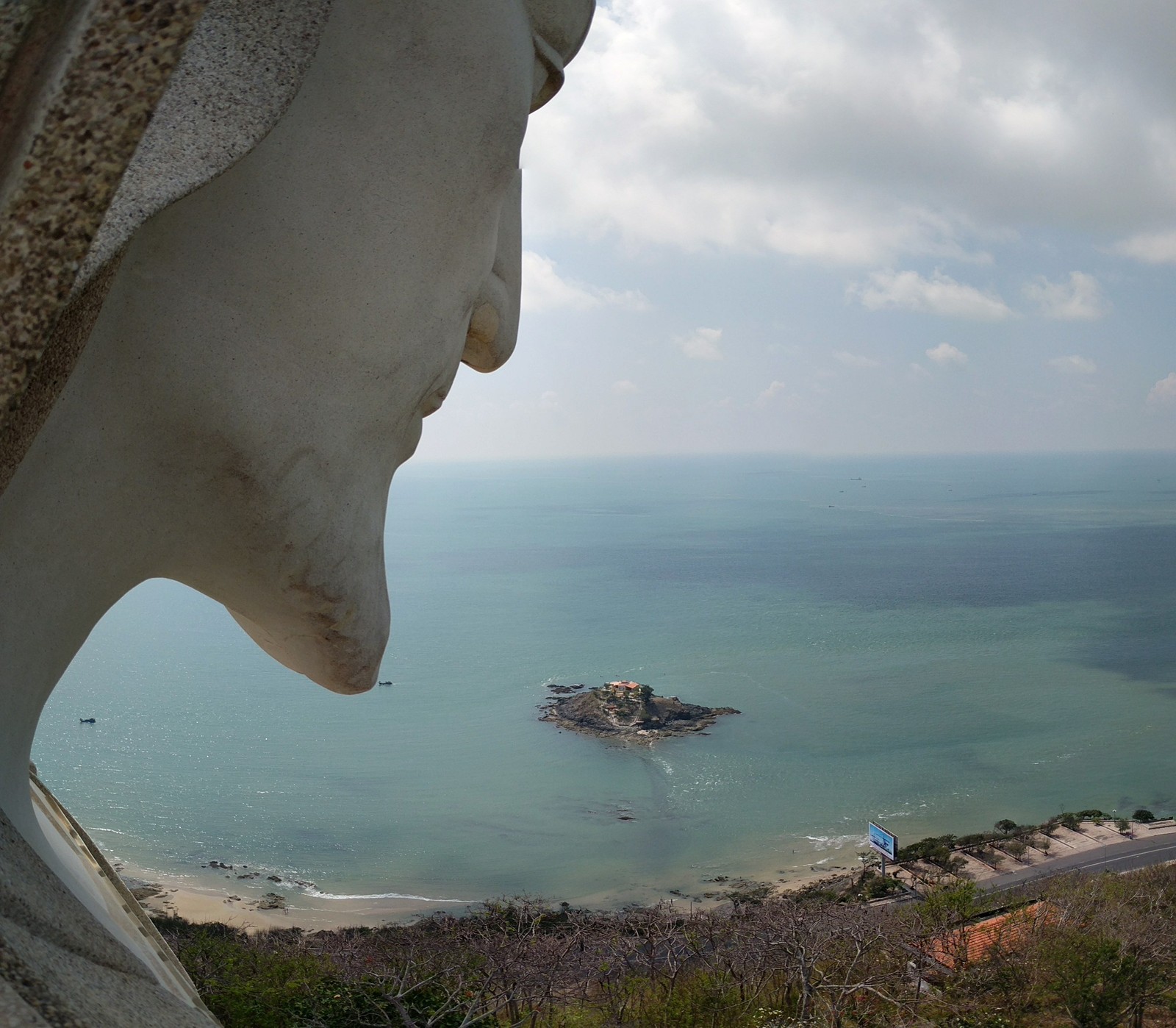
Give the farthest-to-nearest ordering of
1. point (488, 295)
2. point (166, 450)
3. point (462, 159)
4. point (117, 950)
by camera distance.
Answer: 1. point (488, 295)
2. point (462, 159)
3. point (166, 450)
4. point (117, 950)

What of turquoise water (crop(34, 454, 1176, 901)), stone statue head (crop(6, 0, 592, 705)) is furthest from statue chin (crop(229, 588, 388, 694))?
turquoise water (crop(34, 454, 1176, 901))

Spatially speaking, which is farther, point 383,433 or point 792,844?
point 792,844

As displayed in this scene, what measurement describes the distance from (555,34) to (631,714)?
3408 cm

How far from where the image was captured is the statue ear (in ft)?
3.83

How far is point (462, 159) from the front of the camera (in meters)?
1.06

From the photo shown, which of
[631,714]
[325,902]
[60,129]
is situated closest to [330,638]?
[60,129]

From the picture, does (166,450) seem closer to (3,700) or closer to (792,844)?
(3,700)

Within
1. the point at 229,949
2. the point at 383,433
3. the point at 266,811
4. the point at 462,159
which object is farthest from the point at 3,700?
the point at 266,811

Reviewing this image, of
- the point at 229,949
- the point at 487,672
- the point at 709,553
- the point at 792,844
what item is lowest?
the point at 792,844

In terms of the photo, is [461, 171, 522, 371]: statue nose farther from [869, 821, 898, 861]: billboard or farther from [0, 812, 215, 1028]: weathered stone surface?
[869, 821, 898, 861]: billboard

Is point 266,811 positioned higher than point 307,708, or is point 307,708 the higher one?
point 307,708

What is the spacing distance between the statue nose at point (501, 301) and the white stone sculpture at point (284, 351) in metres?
0.13

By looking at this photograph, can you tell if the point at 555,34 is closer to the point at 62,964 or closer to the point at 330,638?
the point at 330,638

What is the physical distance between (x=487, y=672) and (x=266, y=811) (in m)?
13.9
